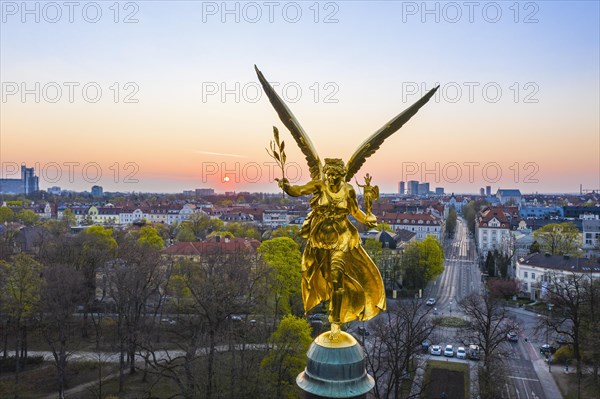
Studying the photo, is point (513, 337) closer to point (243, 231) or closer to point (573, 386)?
point (573, 386)

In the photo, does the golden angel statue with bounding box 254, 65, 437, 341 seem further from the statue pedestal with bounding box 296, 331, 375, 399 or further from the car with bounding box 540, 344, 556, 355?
the car with bounding box 540, 344, 556, 355

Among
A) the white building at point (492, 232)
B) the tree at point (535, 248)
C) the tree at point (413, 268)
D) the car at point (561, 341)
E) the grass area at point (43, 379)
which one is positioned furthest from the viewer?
the white building at point (492, 232)

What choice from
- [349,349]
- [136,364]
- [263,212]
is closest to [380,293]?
[349,349]

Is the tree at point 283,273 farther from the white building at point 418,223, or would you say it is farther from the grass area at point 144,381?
the white building at point 418,223

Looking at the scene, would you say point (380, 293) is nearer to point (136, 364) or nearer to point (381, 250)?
point (136, 364)

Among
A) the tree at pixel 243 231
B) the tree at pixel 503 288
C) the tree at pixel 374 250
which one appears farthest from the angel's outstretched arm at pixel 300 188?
the tree at pixel 243 231

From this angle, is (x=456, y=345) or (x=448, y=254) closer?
(x=456, y=345)
